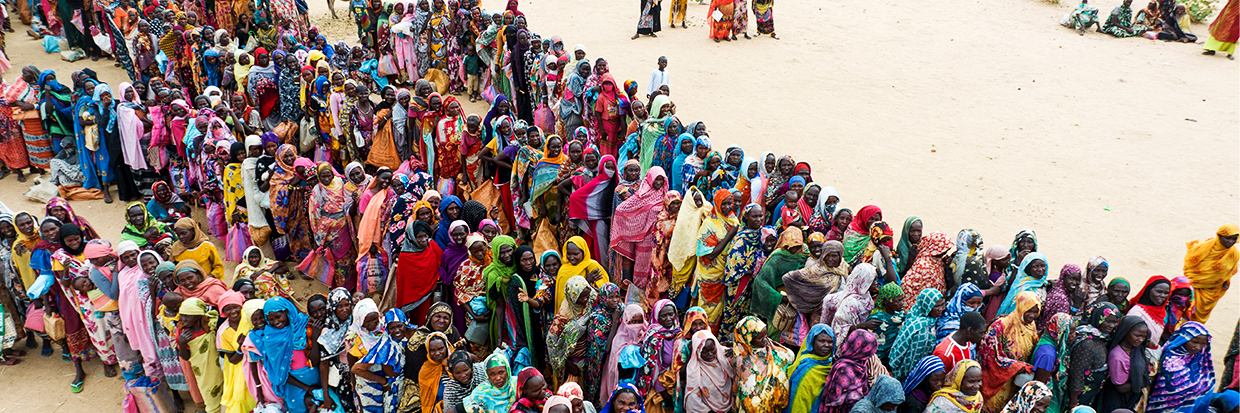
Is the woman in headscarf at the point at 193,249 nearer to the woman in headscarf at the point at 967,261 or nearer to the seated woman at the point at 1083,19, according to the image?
the woman in headscarf at the point at 967,261

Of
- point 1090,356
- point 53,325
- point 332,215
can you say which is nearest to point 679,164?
point 332,215

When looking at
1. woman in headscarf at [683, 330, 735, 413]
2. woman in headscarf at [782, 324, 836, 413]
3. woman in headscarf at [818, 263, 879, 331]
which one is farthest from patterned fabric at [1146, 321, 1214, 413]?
woman in headscarf at [683, 330, 735, 413]

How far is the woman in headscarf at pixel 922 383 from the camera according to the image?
14.8ft

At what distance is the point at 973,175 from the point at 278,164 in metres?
8.09

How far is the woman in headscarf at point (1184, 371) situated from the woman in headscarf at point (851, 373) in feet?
6.60

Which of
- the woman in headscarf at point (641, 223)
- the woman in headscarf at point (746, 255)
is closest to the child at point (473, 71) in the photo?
the woman in headscarf at point (641, 223)

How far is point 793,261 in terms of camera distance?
19.2 feet

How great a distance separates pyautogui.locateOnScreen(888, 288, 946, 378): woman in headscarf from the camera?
16.5ft

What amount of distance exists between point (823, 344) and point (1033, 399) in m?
1.11

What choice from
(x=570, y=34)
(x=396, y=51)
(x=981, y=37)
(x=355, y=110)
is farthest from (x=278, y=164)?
(x=981, y=37)

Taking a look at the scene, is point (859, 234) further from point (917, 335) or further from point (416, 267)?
point (416, 267)

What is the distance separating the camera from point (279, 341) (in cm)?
520

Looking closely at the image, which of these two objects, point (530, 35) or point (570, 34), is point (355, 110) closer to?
point (530, 35)

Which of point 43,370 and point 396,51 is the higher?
point 396,51
